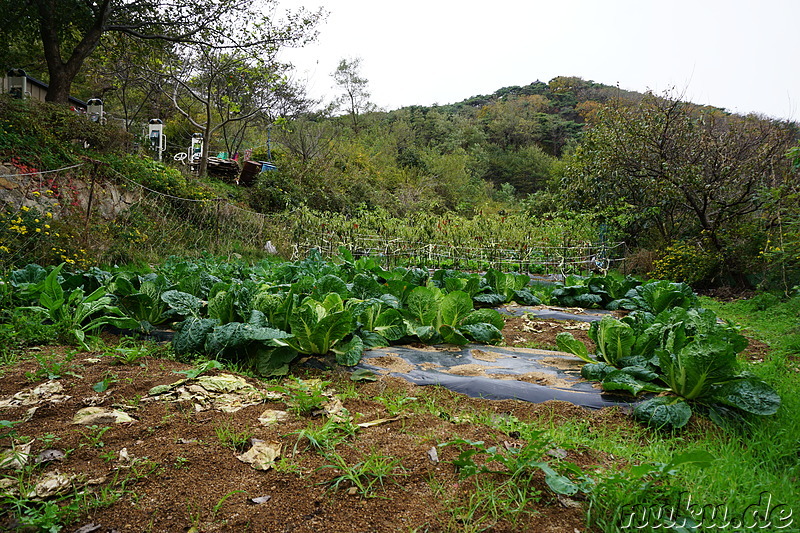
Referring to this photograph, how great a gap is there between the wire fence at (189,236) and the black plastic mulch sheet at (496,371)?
208 inches

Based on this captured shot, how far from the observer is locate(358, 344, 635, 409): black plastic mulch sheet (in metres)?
2.23

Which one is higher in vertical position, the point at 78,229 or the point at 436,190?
the point at 436,190

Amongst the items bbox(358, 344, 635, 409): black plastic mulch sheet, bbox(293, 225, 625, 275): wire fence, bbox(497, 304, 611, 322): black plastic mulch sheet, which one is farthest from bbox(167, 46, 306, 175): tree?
bbox(358, 344, 635, 409): black plastic mulch sheet

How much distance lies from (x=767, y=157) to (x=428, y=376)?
8.18 meters

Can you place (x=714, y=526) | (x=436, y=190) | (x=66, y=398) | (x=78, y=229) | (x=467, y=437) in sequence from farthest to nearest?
(x=436, y=190), (x=78, y=229), (x=66, y=398), (x=467, y=437), (x=714, y=526)

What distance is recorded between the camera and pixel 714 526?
1.18 m

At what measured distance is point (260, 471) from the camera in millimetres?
1473

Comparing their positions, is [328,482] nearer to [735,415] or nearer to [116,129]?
[735,415]

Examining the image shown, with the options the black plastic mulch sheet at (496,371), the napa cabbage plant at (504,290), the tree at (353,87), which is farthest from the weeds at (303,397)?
the tree at (353,87)

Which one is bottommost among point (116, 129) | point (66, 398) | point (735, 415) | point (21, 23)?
point (66, 398)

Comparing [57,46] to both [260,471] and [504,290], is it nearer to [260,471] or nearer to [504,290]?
[504,290]

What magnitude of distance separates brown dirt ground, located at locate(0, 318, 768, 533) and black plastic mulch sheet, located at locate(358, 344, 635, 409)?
0.34 feet

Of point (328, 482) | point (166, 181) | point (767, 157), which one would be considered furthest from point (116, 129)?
point (767, 157)

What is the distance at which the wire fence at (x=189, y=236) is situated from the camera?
6129 millimetres
